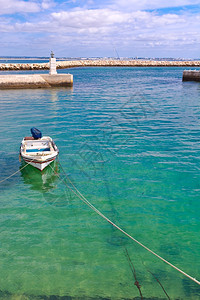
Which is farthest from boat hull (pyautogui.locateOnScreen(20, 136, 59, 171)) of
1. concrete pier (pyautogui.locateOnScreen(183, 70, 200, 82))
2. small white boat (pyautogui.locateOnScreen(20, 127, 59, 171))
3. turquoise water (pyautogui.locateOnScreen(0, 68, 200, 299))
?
concrete pier (pyautogui.locateOnScreen(183, 70, 200, 82))

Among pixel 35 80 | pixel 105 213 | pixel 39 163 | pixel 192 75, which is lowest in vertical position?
pixel 105 213

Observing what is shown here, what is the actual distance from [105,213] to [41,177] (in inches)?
184

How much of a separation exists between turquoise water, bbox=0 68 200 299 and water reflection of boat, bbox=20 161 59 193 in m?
0.05

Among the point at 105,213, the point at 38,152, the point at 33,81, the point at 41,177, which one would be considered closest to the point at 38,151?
the point at 38,152

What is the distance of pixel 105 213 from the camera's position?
1017cm

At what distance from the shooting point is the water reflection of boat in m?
12.4

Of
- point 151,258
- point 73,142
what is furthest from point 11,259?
point 73,142

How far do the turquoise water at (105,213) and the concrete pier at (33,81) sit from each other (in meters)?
26.0

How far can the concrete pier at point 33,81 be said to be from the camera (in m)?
44.2

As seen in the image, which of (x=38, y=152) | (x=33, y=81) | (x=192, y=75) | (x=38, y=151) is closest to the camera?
(x=38, y=152)

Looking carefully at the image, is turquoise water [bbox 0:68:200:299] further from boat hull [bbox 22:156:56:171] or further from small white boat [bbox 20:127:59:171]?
small white boat [bbox 20:127:59:171]

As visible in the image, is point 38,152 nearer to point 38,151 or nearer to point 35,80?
point 38,151

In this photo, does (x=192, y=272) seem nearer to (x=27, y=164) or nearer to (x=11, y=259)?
(x=11, y=259)

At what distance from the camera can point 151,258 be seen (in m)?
7.99
